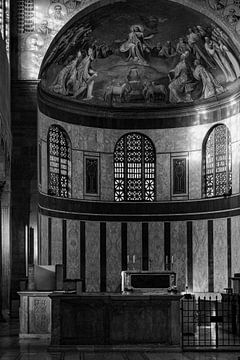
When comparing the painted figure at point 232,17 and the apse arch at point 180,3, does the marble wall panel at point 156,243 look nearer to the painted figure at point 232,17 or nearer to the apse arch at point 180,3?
the apse arch at point 180,3

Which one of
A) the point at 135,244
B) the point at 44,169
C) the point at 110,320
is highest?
the point at 44,169

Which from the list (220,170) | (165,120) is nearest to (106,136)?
(165,120)

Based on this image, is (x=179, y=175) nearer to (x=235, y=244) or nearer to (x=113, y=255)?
(x=113, y=255)

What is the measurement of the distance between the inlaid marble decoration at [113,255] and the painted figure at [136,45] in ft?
22.9

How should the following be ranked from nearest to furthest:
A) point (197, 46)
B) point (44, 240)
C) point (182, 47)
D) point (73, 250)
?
point (44, 240), point (197, 46), point (73, 250), point (182, 47)

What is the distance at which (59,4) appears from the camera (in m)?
30.9

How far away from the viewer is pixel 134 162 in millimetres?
36469

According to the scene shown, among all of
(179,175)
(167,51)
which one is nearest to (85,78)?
(167,51)

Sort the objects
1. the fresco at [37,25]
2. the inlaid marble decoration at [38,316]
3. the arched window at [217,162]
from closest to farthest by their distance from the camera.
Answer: the inlaid marble decoration at [38,316] < the fresco at [37,25] < the arched window at [217,162]

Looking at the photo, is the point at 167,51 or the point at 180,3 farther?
the point at 167,51

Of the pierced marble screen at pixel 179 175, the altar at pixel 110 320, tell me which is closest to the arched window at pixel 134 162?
the pierced marble screen at pixel 179 175

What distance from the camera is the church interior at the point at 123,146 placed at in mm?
30141

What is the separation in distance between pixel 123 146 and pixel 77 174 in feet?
8.69

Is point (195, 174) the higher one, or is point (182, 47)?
point (182, 47)
